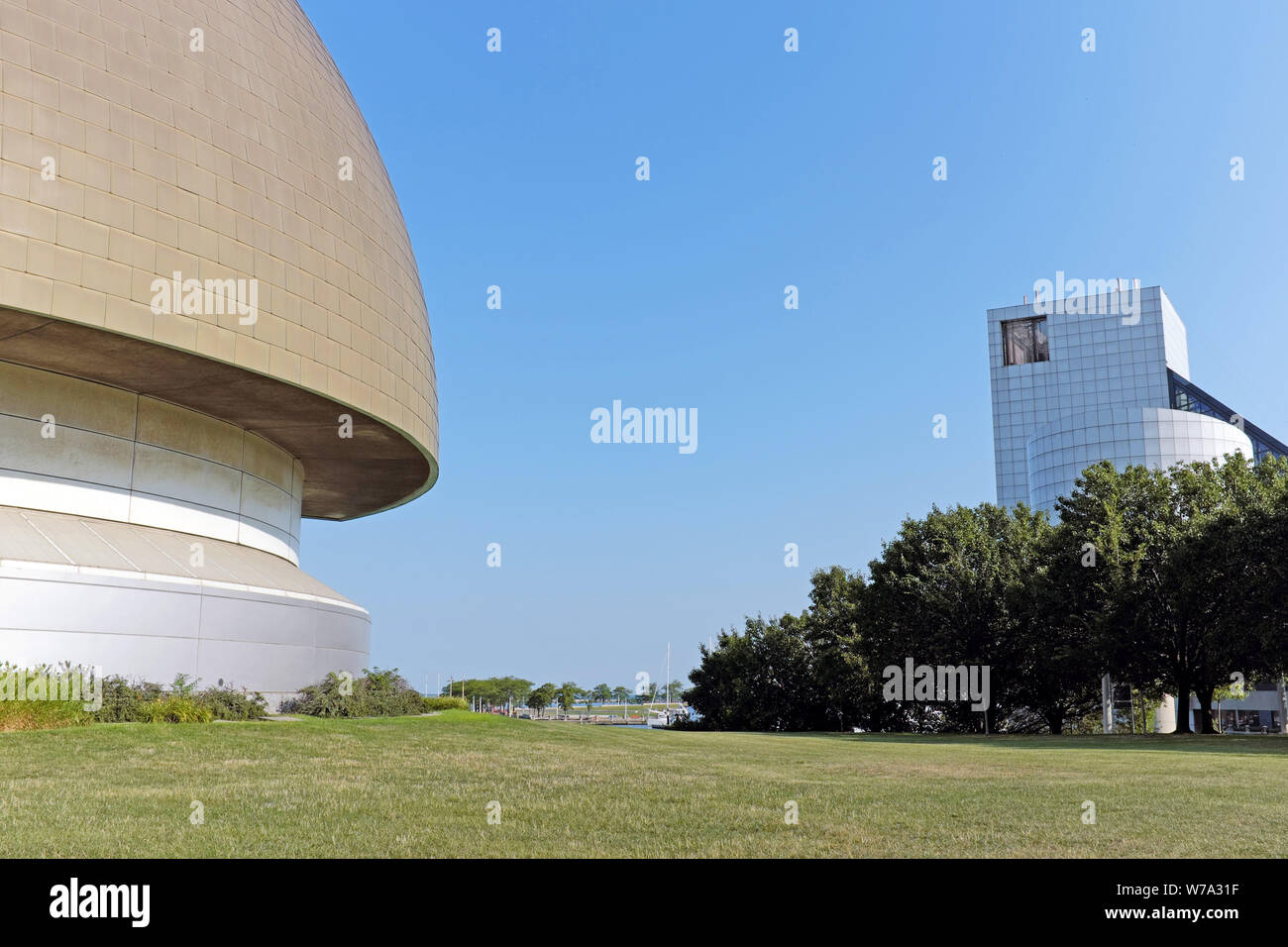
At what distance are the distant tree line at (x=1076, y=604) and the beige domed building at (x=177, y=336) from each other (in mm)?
21095

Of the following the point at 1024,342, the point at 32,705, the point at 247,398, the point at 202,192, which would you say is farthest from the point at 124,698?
the point at 1024,342

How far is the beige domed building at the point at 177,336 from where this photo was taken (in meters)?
19.8

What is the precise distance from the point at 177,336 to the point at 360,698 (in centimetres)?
997

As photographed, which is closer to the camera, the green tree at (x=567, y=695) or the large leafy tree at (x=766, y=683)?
the large leafy tree at (x=766, y=683)

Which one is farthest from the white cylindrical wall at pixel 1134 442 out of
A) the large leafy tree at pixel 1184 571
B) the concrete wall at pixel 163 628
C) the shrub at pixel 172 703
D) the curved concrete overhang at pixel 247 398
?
the shrub at pixel 172 703

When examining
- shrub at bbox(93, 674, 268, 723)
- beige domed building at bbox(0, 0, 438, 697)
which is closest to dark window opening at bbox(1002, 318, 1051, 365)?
beige domed building at bbox(0, 0, 438, 697)

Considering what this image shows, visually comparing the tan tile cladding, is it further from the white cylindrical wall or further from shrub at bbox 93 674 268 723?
the white cylindrical wall

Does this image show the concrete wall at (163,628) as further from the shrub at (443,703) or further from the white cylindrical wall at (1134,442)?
the white cylindrical wall at (1134,442)

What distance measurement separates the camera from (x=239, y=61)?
2538cm

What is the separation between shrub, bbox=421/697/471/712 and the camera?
3134cm

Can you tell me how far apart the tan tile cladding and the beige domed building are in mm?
57

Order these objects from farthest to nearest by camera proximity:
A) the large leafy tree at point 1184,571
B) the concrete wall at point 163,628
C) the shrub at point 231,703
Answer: the large leafy tree at point 1184,571
the shrub at point 231,703
the concrete wall at point 163,628
